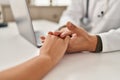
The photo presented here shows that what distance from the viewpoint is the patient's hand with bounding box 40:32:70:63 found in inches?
24.5

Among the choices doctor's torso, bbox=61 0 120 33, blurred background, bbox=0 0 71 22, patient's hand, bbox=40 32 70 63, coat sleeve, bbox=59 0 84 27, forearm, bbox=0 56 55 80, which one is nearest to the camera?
forearm, bbox=0 56 55 80

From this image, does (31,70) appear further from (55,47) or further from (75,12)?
(75,12)

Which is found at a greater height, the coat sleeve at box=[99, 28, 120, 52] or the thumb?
the thumb

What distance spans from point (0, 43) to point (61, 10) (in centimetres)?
100

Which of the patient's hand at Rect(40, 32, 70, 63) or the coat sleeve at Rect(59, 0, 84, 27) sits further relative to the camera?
the coat sleeve at Rect(59, 0, 84, 27)

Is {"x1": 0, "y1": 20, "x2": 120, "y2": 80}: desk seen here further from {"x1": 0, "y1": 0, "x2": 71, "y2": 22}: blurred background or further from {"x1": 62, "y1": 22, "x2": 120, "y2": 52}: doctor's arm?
{"x1": 0, "y1": 0, "x2": 71, "y2": 22}: blurred background

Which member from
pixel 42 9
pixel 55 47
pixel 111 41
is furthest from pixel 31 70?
pixel 42 9

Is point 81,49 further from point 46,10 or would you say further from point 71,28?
point 46,10

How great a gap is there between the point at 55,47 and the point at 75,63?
0.09 meters

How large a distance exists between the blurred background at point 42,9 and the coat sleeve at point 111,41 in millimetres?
1007

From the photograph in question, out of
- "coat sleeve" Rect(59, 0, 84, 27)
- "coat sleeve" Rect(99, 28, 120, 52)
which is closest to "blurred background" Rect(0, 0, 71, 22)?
"coat sleeve" Rect(59, 0, 84, 27)

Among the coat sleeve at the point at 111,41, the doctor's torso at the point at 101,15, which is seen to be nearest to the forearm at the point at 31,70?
the coat sleeve at the point at 111,41

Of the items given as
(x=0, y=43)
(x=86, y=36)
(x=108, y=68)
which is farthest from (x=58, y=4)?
(x=108, y=68)

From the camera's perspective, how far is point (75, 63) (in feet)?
2.14
